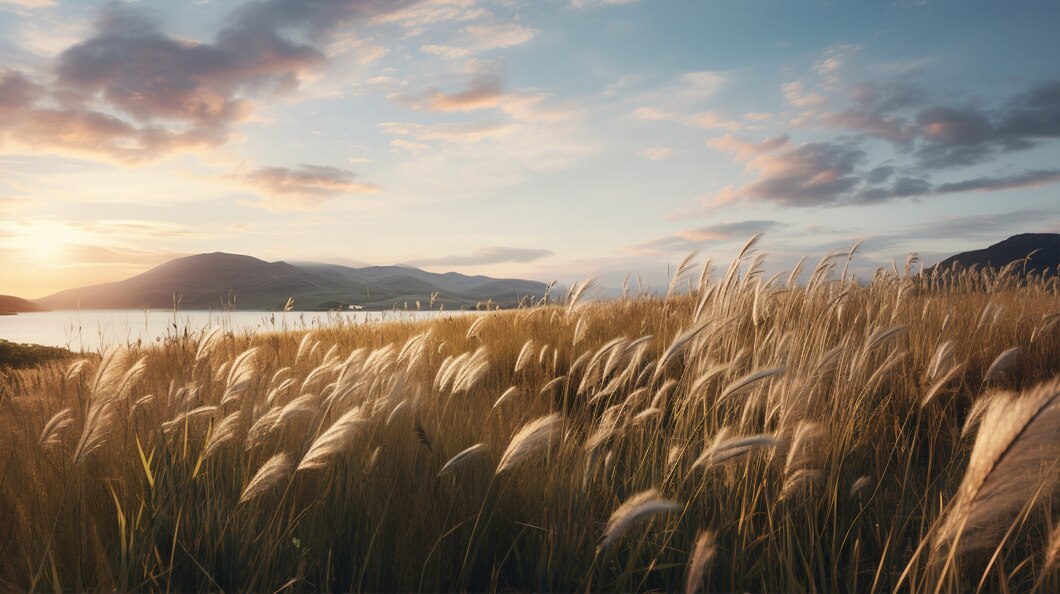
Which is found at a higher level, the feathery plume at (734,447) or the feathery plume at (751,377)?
the feathery plume at (751,377)

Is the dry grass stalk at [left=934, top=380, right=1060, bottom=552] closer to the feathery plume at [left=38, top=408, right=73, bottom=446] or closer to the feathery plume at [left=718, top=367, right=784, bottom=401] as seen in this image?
the feathery plume at [left=718, top=367, right=784, bottom=401]

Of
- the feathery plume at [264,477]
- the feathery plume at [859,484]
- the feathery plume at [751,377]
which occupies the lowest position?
the feathery plume at [859,484]

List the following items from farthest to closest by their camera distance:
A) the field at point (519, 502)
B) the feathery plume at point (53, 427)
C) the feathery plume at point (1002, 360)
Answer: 1. the feathery plume at point (1002, 360)
2. the feathery plume at point (53, 427)
3. the field at point (519, 502)

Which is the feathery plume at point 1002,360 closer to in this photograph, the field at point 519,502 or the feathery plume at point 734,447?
the field at point 519,502

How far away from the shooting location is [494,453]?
2.84m

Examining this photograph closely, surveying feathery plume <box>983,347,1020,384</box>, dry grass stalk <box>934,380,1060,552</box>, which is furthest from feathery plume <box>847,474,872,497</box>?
dry grass stalk <box>934,380,1060,552</box>

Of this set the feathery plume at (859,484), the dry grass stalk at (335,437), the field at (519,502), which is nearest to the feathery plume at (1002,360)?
the field at (519,502)

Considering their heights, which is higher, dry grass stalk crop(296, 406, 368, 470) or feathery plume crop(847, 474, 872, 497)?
dry grass stalk crop(296, 406, 368, 470)

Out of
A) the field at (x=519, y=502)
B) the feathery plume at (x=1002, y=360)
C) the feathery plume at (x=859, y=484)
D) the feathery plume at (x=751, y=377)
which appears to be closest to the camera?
the field at (x=519, y=502)

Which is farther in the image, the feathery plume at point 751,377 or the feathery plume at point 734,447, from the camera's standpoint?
the feathery plume at point 751,377

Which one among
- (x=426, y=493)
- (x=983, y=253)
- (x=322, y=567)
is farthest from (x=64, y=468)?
(x=983, y=253)

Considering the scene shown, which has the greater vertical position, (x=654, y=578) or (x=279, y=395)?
(x=279, y=395)

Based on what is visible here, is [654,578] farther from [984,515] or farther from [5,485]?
[5,485]

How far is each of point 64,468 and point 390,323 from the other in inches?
303
